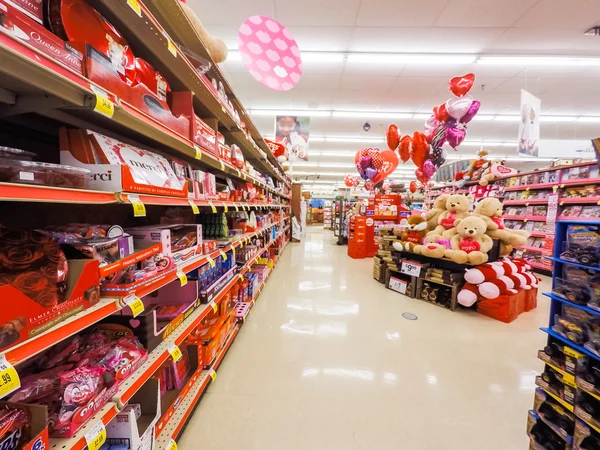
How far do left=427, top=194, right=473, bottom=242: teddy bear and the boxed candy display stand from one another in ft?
13.5

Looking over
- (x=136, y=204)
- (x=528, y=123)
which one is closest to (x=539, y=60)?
(x=528, y=123)

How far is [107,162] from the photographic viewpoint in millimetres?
993

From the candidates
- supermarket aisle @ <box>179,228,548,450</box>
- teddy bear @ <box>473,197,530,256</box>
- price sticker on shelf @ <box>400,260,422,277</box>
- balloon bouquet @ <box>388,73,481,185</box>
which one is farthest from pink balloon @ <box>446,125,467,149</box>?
supermarket aisle @ <box>179,228,548,450</box>

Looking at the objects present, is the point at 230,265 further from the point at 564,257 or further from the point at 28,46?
the point at 564,257

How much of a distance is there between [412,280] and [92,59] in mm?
4164

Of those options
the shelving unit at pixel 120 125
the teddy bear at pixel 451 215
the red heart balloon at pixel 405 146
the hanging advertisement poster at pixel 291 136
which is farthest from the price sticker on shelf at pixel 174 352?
the hanging advertisement poster at pixel 291 136

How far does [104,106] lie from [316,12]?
3834mm

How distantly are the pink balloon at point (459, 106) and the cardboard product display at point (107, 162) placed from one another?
4.11 m

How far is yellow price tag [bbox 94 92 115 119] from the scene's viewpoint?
0.80 meters

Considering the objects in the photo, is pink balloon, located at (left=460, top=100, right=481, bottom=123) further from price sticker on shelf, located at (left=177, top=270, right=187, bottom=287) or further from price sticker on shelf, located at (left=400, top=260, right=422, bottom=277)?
price sticker on shelf, located at (left=177, top=270, right=187, bottom=287)

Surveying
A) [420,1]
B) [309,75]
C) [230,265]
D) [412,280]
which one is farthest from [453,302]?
[309,75]

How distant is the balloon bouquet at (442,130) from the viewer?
140 inches

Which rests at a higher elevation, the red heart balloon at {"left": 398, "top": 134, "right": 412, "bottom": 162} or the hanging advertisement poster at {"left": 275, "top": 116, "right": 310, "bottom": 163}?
the hanging advertisement poster at {"left": 275, "top": 116, "right": 310, "bottom": 163}

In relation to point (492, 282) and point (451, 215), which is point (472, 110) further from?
point (492, 282)
